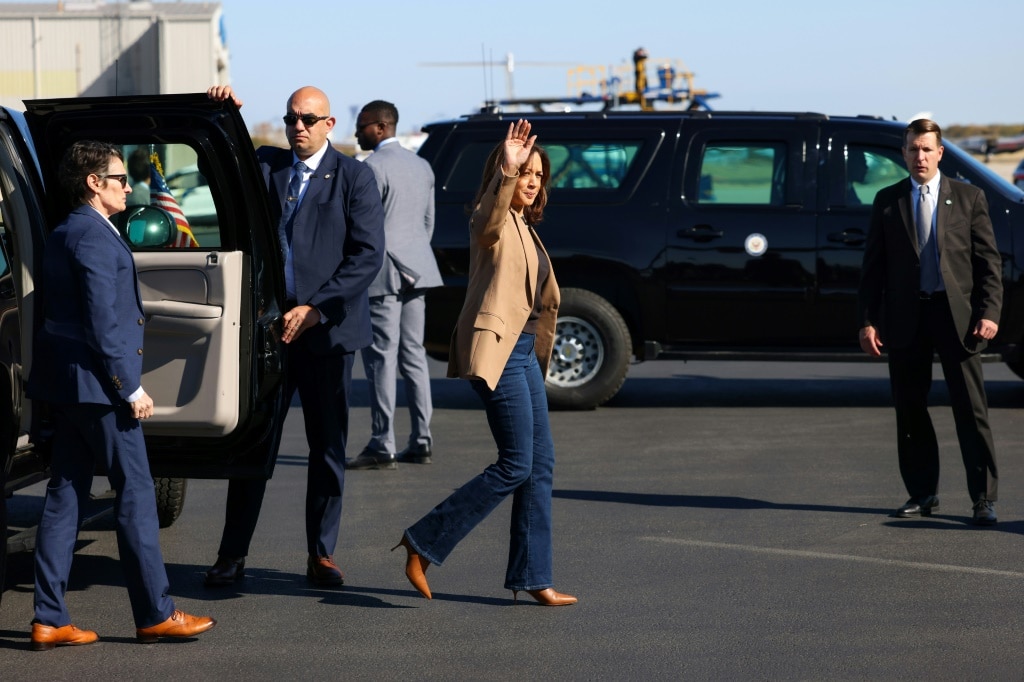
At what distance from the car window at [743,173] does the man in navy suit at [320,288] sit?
16.9 feet

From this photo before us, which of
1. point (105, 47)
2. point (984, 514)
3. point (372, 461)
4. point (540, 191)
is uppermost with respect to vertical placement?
point (105, 47)

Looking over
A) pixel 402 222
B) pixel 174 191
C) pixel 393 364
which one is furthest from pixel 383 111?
pixel 174 191

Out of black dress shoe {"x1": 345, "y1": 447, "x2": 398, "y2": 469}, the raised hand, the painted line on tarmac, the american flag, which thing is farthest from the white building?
the raised hand

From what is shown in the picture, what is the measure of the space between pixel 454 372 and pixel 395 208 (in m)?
3.40

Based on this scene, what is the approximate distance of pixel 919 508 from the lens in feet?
23.7

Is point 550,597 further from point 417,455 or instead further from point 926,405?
point 417,455

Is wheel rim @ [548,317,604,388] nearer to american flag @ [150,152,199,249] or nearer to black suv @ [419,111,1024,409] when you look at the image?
black suv @ [419,111,1024,409]

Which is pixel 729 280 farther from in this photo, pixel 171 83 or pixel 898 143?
pixel 171 83

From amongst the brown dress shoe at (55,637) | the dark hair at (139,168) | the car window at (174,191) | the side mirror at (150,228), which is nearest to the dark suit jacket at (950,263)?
the car window at (174,191)

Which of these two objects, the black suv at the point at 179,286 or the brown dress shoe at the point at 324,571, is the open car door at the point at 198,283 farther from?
the brown dress shoe at the point at 324,571

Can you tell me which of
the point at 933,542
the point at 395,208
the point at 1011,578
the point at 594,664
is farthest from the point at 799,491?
the point at 594,664

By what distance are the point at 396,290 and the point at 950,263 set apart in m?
3.14

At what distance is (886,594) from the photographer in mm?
5789

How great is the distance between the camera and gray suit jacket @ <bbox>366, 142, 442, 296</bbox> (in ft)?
28.7
